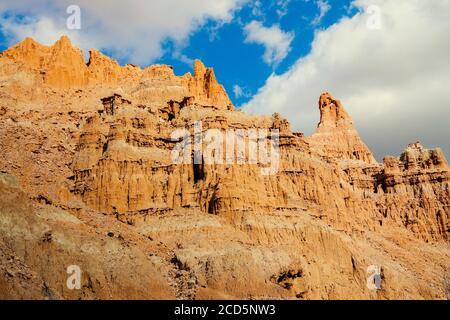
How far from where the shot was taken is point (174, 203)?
96.3m

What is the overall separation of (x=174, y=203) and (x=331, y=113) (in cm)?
7619

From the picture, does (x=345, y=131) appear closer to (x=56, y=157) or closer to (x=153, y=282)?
(x=56, y=157)

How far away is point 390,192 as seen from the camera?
130 meters

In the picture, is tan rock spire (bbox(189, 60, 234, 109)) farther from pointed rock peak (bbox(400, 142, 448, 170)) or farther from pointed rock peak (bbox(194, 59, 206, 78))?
pointed rock peak (bbox(400, 142, 448, 170))

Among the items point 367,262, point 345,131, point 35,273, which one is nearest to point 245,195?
point 367,262

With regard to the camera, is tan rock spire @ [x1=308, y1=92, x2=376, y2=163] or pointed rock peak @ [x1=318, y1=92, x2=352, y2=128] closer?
tan rock spire @ [x1=308, y1=92, x2=376, y2=163]

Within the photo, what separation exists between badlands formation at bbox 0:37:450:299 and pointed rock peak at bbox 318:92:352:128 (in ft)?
77.6

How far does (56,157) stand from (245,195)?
95.8 ft

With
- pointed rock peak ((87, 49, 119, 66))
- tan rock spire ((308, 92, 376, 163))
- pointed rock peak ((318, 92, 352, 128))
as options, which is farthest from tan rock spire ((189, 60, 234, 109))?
pointed rock peak ((318, 92, 352, 128))

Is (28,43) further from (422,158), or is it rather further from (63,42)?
(422,158)

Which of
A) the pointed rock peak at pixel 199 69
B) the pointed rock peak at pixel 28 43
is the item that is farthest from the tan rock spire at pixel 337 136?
the pointed rock peak at pixel 28 43

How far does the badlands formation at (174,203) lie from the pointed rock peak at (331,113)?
2367 cm

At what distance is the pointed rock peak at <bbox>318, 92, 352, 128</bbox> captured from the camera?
159875 mm

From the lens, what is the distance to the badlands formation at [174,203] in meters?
72.6
